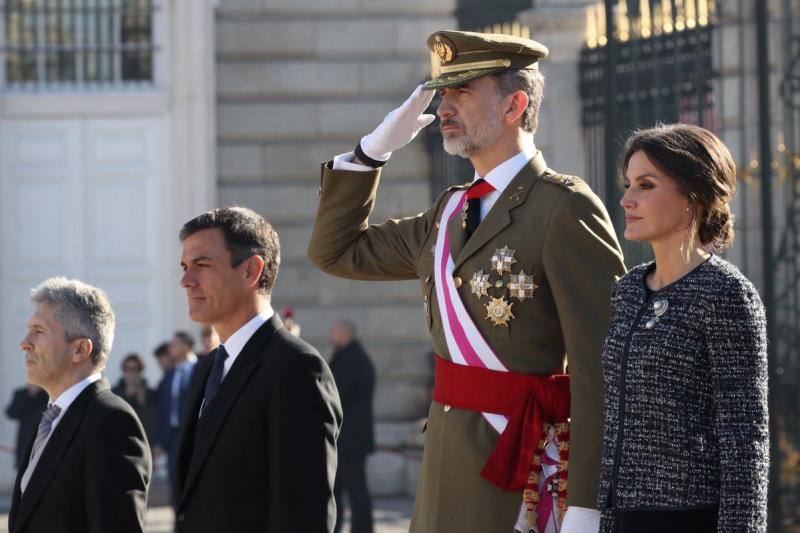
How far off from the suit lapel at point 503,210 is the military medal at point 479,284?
7 centimetres

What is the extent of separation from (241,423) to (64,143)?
11.2m

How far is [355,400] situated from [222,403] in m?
6.94

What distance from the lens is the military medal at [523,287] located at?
4156 mm

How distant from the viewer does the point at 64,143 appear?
14914 mm

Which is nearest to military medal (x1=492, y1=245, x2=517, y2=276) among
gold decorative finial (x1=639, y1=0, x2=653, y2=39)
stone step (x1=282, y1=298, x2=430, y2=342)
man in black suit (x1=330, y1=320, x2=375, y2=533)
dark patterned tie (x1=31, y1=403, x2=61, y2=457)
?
dark patterned tie (x1=31, y1=403, x2=61, y2=457)

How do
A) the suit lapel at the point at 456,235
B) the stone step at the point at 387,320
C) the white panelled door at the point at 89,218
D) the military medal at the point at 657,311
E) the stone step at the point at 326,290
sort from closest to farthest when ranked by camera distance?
the military medal at the point at 657,311
the suit lapel at the point at 456,235
the stone step at the point at 326,290
the stone step at the point at 387,320
the white panelled door at the point at 89,218

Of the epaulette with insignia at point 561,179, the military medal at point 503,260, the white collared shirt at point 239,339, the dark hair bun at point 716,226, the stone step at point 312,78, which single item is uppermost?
the stone step at point 312,78

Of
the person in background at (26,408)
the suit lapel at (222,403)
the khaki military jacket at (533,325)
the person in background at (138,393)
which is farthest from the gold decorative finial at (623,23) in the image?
the suit lapel at (222,403)

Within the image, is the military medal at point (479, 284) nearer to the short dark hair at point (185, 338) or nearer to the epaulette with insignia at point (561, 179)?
the epaulette with insignia at point (561, 179)

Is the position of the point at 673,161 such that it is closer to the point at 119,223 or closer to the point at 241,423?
the point at 241,423

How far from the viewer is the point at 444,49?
4.45 m

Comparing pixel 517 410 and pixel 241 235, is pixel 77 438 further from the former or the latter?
pixel 517 410

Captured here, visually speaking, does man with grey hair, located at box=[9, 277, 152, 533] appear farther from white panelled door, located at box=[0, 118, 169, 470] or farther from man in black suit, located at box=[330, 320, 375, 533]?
white panelled door, located at box=[0, 118, 169, 470]

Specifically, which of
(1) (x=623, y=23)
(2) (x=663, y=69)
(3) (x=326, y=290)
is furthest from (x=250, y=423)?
(3) (x=326, y=290)
